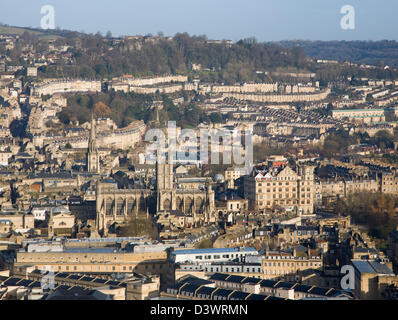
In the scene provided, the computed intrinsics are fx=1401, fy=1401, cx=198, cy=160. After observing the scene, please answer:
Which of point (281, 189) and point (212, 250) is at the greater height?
point (281, 189)

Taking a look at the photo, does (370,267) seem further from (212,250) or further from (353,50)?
(353,50)

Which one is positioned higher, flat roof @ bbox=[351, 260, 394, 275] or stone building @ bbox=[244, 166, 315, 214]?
stone building @ bbox=[244, 166, 315, 214]

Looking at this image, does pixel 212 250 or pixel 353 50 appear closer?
pixel 212 250

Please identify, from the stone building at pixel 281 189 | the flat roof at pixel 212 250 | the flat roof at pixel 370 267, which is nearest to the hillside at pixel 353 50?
the stone building at pixel 281 189

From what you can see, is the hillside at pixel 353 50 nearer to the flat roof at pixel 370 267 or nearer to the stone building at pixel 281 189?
the stone building at pixel 281 189

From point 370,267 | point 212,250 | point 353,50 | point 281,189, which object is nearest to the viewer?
point 370,267

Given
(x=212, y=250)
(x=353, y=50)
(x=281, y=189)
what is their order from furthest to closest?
(x=353, y=50)
(x=281, y=189)
(x=212, y=250)

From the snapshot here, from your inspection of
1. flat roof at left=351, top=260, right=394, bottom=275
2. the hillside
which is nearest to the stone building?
flat roof at left=351, top=260, right=394, bottom=275

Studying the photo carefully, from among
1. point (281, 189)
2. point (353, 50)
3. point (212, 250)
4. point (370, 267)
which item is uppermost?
point (353, 50)

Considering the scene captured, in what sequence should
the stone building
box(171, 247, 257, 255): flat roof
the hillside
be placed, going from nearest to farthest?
box(171, 247, 257, 255): flat roof
the stone building
the hillside

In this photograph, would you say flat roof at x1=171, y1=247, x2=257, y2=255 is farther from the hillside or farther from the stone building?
the hillside

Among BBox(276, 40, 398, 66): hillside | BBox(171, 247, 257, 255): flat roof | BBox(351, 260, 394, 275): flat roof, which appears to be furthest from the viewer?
BBox(276, 40, 398, 66): hillside

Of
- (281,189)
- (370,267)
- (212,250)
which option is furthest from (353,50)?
(370,267)
